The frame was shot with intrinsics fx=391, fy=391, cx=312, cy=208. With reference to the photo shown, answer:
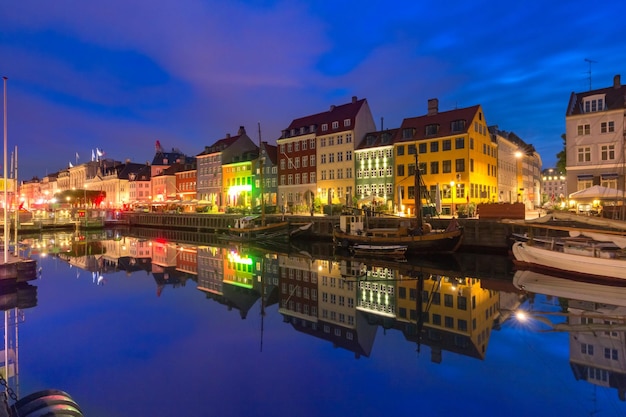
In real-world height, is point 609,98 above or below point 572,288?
above

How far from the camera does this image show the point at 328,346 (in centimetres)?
1277

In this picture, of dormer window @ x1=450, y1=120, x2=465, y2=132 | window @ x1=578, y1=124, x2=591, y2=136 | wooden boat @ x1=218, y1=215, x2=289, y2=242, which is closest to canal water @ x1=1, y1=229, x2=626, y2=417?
wooden boat @ x1=218, y1=215, x2=289, y2=242

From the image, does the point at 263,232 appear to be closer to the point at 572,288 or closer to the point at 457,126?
the point at 457,126

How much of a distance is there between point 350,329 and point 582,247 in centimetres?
1748

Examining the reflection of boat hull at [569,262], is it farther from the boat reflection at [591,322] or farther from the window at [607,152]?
the window at [607,152]

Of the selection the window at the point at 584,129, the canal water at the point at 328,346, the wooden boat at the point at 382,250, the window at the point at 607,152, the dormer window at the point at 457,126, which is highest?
the dormer window at the point at 457,126

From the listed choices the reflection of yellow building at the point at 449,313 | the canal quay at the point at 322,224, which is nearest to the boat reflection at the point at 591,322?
the reflection of yellow building at the point at 449,313

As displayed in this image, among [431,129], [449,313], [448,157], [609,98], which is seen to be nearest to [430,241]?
[449,313]

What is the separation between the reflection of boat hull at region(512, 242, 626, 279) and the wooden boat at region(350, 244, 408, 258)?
26.0ft

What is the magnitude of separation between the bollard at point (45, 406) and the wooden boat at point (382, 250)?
85.1 feet

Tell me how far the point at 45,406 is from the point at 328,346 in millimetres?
8265

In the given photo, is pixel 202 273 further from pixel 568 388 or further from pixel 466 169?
pixel 466 169

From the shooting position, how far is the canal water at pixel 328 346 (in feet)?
29.3

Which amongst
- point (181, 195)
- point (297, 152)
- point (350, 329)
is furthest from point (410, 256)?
point (181, 195)
